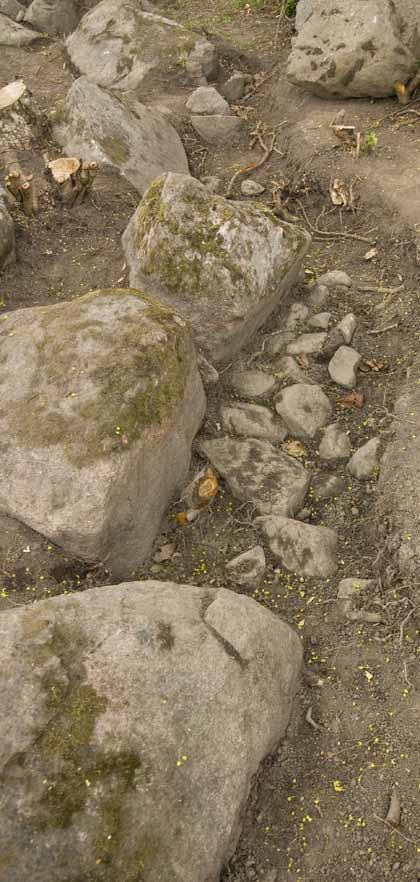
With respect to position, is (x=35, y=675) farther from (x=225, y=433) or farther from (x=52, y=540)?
(x=225, y=433)

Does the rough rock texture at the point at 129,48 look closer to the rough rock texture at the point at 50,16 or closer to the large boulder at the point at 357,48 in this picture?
the rough rock texture at the point at 50,16

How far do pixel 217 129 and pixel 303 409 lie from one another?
432cm

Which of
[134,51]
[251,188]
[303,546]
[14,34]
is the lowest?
[303,546]

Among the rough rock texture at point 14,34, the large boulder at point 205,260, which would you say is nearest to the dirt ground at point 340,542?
the large boulder at point 205,260

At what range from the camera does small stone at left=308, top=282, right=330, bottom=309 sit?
5.60 meters

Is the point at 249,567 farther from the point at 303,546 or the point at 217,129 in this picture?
the point at 217,129

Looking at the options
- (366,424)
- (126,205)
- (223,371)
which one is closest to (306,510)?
(366,424)

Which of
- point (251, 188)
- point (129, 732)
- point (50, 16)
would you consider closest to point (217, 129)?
point (251, 188)

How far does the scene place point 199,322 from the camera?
191 inches

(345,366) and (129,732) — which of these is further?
(345,366)

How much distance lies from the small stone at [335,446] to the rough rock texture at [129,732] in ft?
5.67

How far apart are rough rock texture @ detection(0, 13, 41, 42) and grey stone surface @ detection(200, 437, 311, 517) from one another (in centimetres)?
744

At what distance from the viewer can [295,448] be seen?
4715 mm

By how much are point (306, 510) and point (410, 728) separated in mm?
1432
